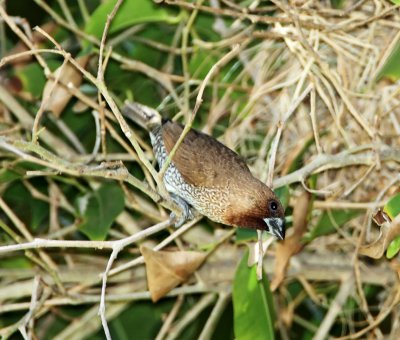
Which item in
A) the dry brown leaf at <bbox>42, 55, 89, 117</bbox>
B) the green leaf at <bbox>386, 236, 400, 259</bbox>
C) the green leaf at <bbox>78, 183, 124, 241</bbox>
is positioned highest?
the dry brown leaf at <bbox>42, 55, 89, 117</bbox>

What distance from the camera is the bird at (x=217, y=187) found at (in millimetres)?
3031

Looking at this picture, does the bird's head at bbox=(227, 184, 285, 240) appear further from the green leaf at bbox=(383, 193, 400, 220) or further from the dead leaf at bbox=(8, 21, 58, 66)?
the dead leaf at bbox=(8, 21, 58, 66)

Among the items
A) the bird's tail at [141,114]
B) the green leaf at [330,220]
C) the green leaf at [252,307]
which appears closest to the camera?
the green leaf at [252,307]

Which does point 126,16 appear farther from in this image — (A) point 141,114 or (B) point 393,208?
(B) point 393,208

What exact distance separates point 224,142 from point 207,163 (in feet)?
1.71

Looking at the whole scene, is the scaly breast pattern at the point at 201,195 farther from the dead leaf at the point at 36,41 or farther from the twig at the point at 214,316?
the dead leaf at the point at 36,41

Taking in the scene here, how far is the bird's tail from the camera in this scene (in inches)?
142

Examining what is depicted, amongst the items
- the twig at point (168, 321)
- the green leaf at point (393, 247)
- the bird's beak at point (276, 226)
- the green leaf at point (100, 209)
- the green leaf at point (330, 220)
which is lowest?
the twig at point (168, 321)

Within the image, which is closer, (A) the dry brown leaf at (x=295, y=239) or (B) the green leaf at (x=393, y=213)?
(B) the green leaf at (x=393, y=213)

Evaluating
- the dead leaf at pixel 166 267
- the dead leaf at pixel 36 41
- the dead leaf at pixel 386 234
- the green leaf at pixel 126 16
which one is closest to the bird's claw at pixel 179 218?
the dead leaf at pixel 166 267

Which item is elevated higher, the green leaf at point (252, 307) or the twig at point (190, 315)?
the green leaf at point (252, 307)

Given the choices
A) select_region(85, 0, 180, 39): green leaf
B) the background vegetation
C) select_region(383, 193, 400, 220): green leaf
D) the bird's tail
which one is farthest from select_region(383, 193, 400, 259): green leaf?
select_region(85, 0, 180, 39): green leaf

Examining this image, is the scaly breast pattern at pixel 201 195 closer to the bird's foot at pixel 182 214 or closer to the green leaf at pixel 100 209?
the bird's foot at pixel 182 214

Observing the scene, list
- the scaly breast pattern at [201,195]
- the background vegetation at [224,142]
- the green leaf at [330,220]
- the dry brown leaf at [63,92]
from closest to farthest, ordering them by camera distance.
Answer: the scaly breast pattern at [201,195] → the background vegetation at [224,142] → the green leaf at [330,220] → the dry brown leaf at [63,92]
